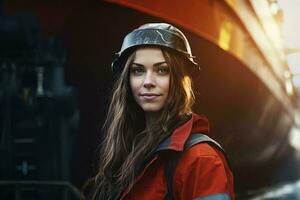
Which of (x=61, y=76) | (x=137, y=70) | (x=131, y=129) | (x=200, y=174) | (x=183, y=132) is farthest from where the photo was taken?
(x=61, y=76)

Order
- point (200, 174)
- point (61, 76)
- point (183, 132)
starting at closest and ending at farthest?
point (200, 174), point (183, 132), point (61, 76)

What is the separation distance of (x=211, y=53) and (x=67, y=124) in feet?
5.24

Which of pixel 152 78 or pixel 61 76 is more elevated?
pixel 152 78

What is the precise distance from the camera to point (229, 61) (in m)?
5.01

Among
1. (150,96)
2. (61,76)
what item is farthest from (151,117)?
(61,76)

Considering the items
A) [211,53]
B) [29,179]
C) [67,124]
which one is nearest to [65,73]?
[67,124]

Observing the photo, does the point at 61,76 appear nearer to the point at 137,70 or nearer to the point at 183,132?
the point at 137,70

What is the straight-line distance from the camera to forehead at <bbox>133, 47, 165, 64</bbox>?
1.29 meters

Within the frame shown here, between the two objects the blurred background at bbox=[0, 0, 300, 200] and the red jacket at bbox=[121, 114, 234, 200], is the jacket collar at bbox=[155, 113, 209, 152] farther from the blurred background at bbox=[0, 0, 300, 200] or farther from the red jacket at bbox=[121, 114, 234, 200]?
the blurred background at bbox=[0, 0, 300, 200]

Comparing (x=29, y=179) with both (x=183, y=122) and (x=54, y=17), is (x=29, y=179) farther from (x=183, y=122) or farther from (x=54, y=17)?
(x=183, y=122)

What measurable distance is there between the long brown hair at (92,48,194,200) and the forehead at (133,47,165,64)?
14 mm

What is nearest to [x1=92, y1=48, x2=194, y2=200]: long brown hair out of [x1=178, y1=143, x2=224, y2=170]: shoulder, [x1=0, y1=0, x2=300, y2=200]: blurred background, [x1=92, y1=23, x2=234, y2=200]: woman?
[x1=92, y1=23, x2=234, y2=200]: woman

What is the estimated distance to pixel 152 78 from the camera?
1291 millimetres

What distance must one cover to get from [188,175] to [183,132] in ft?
0.45
